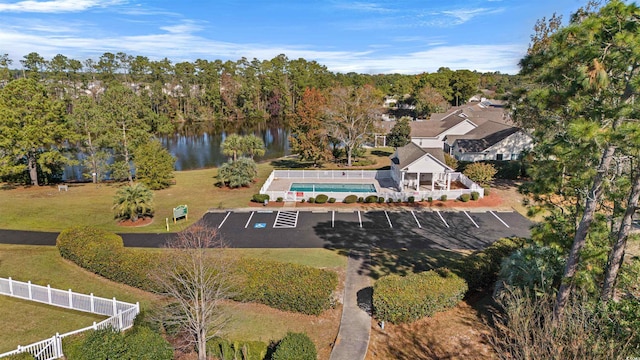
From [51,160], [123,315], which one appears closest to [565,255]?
[123,315]

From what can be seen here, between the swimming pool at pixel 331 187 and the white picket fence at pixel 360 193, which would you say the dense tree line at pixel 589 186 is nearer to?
the white picket fence at pixel 360 193

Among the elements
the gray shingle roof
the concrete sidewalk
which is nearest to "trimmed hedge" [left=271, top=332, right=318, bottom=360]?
the concrete sidewalk

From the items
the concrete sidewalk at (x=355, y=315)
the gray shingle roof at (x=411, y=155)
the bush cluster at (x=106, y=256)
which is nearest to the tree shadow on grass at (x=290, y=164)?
the gray shingle roof at (x=411, y=155)

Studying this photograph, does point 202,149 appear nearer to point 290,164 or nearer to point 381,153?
point 290,164

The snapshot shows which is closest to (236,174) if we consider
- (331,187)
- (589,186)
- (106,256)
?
(331,187)

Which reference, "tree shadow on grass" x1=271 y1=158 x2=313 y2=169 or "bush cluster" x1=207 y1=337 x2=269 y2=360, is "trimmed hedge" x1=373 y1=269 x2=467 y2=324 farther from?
"tree shadow on grass" x1=271 y1=158 x2=313 y2=169
